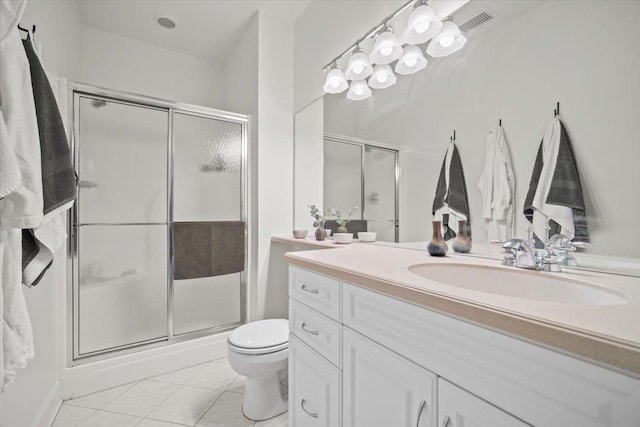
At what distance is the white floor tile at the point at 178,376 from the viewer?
5.95ft

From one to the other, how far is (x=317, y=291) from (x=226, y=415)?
981 mm

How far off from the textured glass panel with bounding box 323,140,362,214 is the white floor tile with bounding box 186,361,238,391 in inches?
52.6

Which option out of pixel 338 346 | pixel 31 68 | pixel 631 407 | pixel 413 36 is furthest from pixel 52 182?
pixel 413 36

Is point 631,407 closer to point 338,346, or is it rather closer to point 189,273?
point 338,346

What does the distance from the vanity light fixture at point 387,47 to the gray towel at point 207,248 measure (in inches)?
59.7

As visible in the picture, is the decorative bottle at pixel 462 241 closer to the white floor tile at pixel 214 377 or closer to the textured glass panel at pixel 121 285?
the white floor tile at pixel 214 377

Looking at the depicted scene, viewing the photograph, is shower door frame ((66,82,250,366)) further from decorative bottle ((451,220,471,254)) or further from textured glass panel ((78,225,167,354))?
decorative bottle ((451,220,471,254))

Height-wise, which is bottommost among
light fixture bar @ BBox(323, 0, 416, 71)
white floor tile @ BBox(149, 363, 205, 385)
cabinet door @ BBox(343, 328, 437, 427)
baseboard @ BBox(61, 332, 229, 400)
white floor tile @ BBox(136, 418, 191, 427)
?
white floor tile @ BBox(149, 363, 205, 385)

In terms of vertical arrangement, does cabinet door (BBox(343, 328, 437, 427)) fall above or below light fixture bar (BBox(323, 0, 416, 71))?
below

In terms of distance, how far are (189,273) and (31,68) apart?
1.47 m

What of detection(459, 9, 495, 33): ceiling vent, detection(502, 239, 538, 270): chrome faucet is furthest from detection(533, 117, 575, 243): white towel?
detection(459, 9, 495, 33): ceiling vent

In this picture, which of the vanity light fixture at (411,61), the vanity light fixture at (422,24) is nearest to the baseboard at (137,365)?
the vanity light fixture at (411,61)

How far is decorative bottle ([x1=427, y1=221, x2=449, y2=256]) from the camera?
124 centimetres

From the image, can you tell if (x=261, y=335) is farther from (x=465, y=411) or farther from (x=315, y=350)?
(x=465, y=411)
